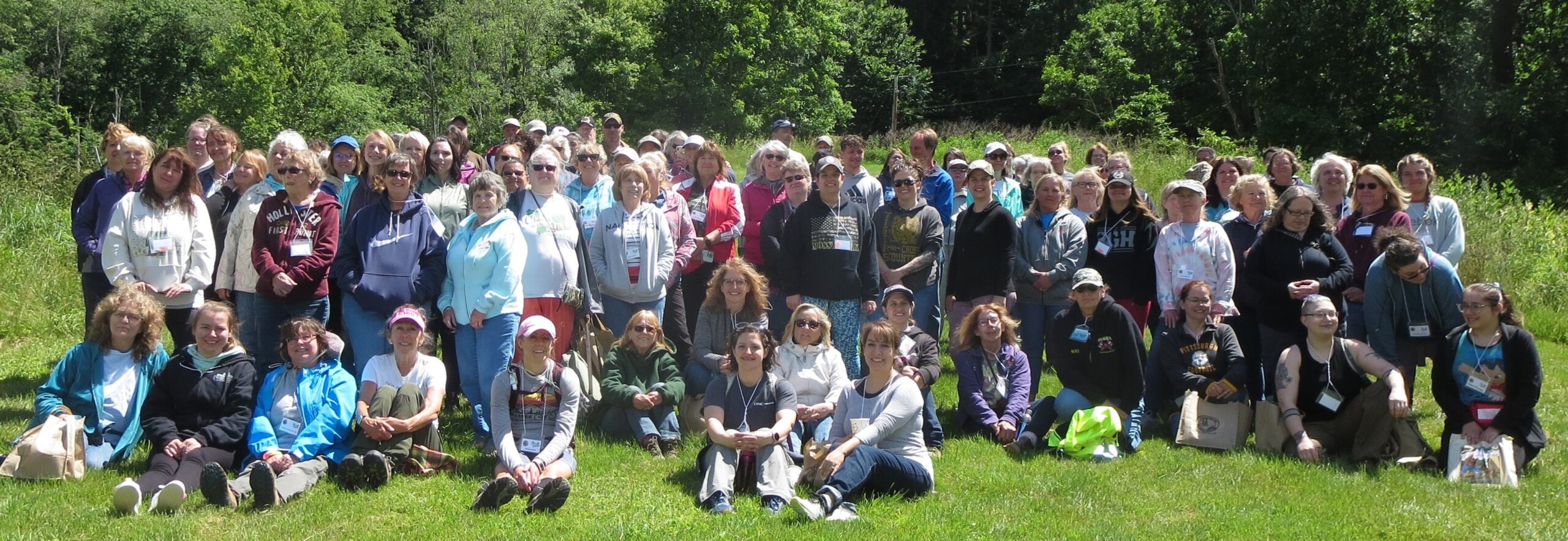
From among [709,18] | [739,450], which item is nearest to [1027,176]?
[739,450]

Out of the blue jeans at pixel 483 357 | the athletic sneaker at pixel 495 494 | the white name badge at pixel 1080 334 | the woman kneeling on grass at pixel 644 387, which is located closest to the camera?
the athletic sneaker at pixel 495 494

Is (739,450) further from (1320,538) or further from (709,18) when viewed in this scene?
(709,18)

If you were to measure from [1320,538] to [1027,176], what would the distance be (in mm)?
5484

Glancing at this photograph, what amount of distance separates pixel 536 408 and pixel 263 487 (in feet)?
4.32

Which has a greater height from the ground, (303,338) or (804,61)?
(804,61)

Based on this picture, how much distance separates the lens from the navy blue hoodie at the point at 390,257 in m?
6.32

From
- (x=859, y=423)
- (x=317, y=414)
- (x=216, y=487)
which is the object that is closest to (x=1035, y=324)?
(x=859, y=423)

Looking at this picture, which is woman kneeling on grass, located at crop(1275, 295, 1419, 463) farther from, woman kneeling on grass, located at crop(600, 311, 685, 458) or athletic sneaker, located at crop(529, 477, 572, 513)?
athletic sneaker, located at crop(529, 477, 572, 513)

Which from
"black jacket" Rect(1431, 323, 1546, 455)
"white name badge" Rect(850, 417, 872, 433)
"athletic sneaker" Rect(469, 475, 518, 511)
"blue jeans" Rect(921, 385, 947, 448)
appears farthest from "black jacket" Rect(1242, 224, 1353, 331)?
"athletic sneaker" Rect(469, 475, 518, 511)

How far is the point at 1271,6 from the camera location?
2895cm

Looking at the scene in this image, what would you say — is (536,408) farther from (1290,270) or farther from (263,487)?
(1290,270)

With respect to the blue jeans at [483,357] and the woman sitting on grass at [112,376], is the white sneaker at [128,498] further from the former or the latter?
the blue jeans at [483,357]

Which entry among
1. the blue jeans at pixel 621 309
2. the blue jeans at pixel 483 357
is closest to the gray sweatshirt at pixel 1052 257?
the blue jeans at pixel 621 309

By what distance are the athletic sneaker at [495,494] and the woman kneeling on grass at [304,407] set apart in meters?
0.91
